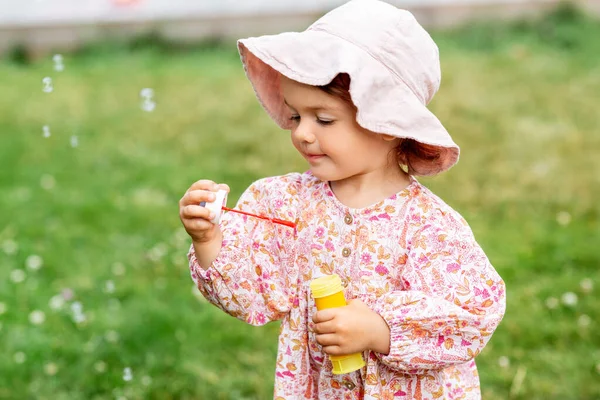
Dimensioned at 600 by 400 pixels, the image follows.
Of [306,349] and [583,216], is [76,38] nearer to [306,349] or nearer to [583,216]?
[583,216]

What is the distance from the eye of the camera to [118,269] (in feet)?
15.2

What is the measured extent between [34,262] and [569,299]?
268 cm

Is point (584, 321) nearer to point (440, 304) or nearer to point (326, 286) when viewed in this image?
point (440, 304)

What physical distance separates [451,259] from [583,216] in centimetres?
306

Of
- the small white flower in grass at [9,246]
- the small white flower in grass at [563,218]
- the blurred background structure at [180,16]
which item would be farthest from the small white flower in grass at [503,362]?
the blurred background structure at [180,16]

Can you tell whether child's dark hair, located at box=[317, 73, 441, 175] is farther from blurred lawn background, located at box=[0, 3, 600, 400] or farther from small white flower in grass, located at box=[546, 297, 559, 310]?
small white flower in grass, located at box=[546, 297, 559, 310]

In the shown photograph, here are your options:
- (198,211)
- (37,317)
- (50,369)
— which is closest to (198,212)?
(198,211)

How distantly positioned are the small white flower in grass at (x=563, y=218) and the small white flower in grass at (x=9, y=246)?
2.96m

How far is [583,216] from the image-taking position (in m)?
5.09

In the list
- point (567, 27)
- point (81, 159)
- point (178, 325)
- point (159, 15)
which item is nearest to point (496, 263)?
point (178, 325)

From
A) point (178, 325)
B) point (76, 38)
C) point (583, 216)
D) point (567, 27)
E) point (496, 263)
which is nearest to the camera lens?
point (178, 325)

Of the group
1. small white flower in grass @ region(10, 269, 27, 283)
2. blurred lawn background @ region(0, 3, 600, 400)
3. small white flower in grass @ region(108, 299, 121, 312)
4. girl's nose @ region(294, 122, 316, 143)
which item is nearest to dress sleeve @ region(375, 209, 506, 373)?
girl's nose @ region(294, 122, 316, 143)

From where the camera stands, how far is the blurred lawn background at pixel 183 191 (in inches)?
148

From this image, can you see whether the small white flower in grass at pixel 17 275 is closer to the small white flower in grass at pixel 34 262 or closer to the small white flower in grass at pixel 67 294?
the small white flower in grass at pixel 34 262
